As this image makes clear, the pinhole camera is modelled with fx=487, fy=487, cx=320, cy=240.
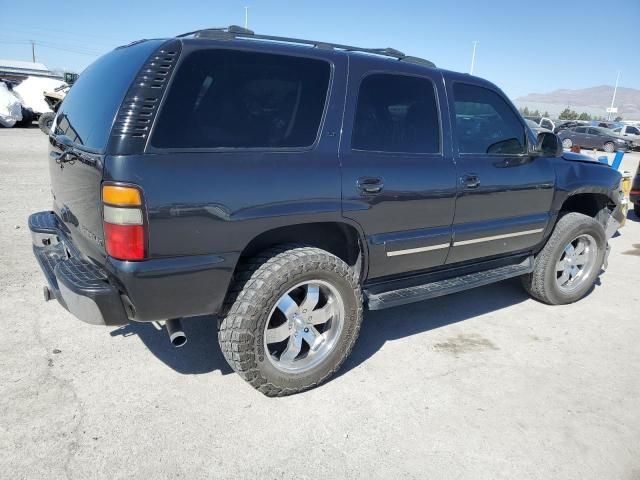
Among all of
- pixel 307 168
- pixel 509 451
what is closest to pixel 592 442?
pixel 509 451

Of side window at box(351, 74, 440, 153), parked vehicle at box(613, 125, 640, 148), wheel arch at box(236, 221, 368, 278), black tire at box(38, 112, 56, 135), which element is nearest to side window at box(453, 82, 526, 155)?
side window at box(351, 74, 440, 153)

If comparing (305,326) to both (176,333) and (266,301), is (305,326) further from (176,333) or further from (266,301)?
(176,333)

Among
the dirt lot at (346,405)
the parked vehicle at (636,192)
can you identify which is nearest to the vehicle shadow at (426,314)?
the dirt lot at (346,405)

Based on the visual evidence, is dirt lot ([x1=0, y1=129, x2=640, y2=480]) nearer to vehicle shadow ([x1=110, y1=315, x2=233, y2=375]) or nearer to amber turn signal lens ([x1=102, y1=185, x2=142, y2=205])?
vehicle shadow ([x1=110, y1=315, x2=233, y2=375])

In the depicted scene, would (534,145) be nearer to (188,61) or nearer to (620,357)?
(620,357)

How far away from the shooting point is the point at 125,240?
227 centimetres

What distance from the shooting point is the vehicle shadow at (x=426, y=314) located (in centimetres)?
359

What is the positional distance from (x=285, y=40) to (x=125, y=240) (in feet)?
5.08

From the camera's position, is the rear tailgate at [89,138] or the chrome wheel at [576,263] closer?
the rear tailgate at [89,138]

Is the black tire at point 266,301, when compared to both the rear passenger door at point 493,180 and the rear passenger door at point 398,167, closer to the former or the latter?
the rear passenger door at point 398,167

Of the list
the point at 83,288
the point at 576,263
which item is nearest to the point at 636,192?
the point at 576,263

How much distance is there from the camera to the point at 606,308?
14.9 feet

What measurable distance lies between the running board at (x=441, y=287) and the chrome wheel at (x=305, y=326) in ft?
1.03

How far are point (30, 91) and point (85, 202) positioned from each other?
25090 mm
